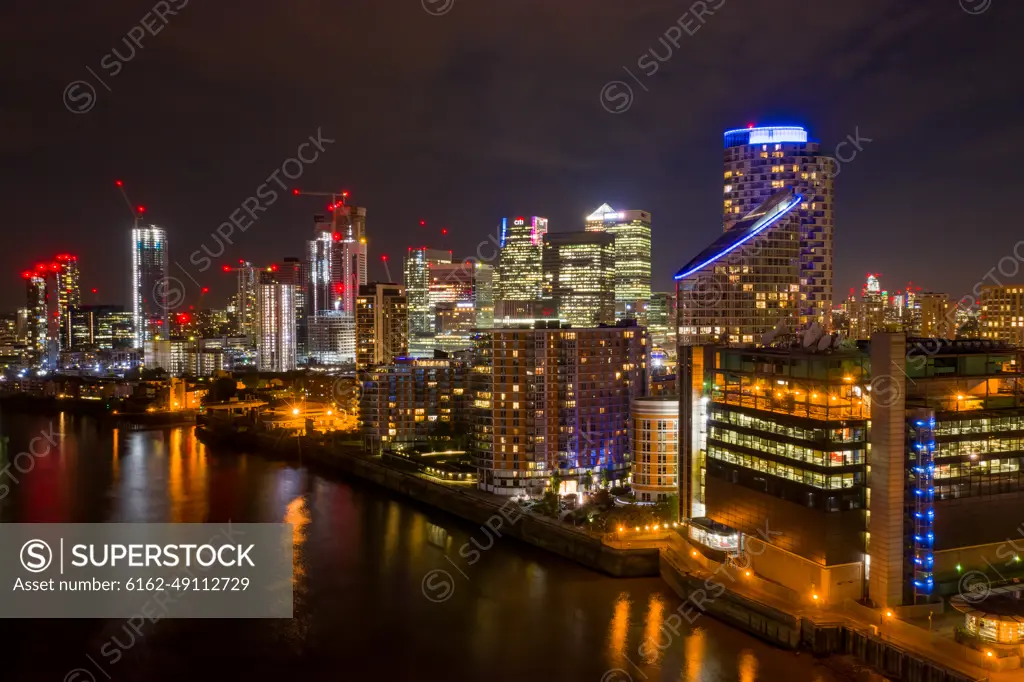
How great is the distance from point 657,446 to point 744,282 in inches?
302

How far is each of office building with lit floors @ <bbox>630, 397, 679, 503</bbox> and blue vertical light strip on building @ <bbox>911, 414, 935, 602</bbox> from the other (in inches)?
253

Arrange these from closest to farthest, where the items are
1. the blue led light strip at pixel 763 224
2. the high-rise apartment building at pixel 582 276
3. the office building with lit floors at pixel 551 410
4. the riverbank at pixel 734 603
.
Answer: the riverbank at pixel 734 603 → the office building with lit floors at pixel 551 410 → the blue led light strip at pixel 763 224 → the high-rise apartment building at pixel 582 276

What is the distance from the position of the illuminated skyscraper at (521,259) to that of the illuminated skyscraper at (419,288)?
34.2ft

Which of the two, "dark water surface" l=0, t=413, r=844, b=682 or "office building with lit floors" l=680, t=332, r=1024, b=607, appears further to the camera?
"office building with lit floors" l=680, t=332, r=1024, b=607

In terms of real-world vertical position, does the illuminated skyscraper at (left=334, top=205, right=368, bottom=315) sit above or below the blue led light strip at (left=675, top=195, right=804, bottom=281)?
above

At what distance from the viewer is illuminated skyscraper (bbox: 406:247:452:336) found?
5722 cm

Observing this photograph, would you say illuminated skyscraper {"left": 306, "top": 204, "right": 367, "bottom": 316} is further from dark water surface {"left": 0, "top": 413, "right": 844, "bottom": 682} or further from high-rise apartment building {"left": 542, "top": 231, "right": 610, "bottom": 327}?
dark water surface {"left": 0, "top": 413, "right": 844, "bottom": 682}

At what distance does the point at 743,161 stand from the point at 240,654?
66.2 feet

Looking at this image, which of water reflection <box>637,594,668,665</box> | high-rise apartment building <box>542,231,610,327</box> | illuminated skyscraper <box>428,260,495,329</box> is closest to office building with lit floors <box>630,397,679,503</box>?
water reflection <box>637,594,668,665</box>

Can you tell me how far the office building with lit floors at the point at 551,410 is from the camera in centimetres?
1830

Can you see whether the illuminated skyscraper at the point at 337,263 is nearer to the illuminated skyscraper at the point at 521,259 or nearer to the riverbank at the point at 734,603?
Result: the illuminated skyscraper at the point at 521,259

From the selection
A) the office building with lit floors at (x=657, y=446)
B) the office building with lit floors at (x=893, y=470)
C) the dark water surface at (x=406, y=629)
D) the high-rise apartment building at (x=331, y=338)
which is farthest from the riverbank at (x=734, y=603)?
the high-rise apartment building at (x=331, y=338)

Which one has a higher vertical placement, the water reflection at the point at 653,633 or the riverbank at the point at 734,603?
the riverbank at the point at 734,603

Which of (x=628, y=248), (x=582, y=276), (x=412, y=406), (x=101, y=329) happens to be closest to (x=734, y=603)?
(x=412, y=406)
